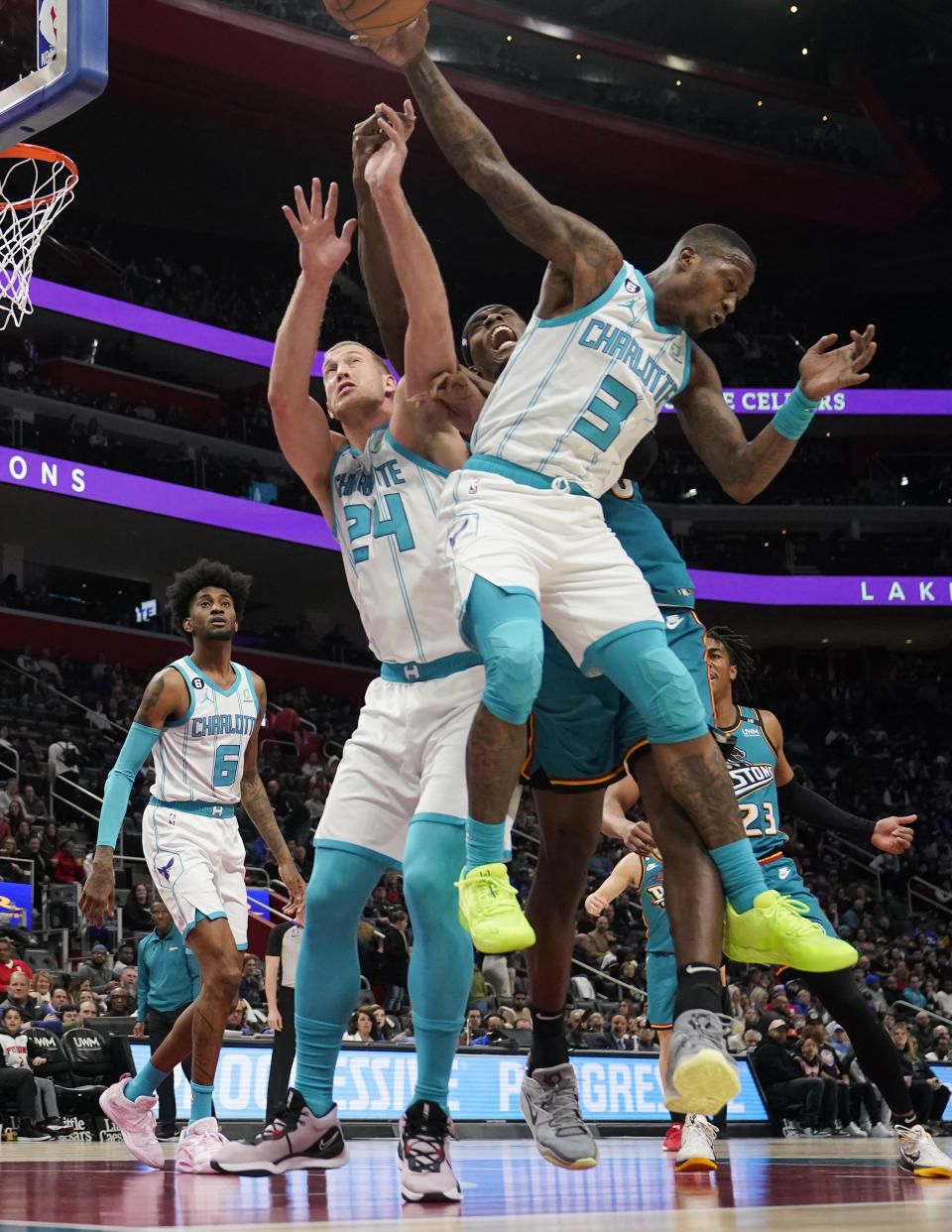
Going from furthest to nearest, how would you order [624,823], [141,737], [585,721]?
1. [141,737]
2. [624,823]
3. [585,721]

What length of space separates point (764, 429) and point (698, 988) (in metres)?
1.76

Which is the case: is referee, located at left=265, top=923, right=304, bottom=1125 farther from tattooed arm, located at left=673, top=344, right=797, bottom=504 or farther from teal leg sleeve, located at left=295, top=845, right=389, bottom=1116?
tattooed arm, located at left=673, top=344, right=797, bottom=504

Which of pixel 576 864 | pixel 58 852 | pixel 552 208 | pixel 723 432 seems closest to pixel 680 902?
pixel 576 864

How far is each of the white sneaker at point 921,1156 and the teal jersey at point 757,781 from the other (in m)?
1.55

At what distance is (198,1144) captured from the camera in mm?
6090

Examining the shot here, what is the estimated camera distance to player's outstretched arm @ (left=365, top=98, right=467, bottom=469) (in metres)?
4.43

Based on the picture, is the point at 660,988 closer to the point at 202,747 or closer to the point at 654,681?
the point at 202,747

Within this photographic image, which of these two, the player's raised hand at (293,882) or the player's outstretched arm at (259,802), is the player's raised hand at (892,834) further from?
the player's outstretched arm at (259,802)

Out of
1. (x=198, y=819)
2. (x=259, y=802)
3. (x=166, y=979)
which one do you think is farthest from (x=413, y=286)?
(x=166, y=979)

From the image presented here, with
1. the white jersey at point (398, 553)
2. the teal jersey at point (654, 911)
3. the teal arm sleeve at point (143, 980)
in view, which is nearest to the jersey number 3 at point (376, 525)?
the white jersey at point (398, 553)

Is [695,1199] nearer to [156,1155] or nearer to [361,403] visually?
[361,403]

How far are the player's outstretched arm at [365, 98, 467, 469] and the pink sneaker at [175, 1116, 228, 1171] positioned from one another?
315cm

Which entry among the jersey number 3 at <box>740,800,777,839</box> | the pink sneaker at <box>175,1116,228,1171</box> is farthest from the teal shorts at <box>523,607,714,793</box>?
the pink sneaker at <box>175,1116,228,1171</box>

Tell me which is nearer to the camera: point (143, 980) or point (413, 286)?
point (413, 286)
